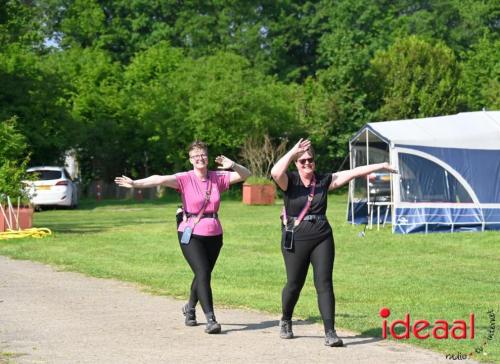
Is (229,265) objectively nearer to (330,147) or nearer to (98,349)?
(98,349)

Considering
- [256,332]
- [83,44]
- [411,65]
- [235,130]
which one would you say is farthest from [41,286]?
[83,44]

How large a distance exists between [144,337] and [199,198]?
4.62 ft

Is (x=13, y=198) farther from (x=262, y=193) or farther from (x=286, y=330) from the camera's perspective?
(x=262, y=193)

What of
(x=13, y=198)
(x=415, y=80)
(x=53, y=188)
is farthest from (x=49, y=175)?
(x=415, y=80)

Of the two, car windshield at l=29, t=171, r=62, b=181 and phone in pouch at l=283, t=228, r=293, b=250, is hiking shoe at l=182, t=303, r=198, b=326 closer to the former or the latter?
phone in pouch at l=283, t=228, r=293, b=250

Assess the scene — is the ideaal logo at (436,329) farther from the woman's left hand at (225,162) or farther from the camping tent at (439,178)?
the camping tent at (439,178)

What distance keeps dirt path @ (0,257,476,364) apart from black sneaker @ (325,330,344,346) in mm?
91

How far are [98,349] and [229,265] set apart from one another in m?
8.61

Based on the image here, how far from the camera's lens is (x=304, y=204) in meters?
9.93

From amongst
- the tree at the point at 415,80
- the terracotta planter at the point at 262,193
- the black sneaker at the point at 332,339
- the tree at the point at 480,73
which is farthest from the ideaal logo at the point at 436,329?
the tree at the point at 480,73

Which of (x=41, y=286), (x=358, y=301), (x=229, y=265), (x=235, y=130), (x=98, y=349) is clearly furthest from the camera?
(x=235, y=130)

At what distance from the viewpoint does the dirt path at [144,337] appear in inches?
358

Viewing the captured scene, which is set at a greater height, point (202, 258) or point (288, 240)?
point (288, 240)

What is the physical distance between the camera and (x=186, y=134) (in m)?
52.8
